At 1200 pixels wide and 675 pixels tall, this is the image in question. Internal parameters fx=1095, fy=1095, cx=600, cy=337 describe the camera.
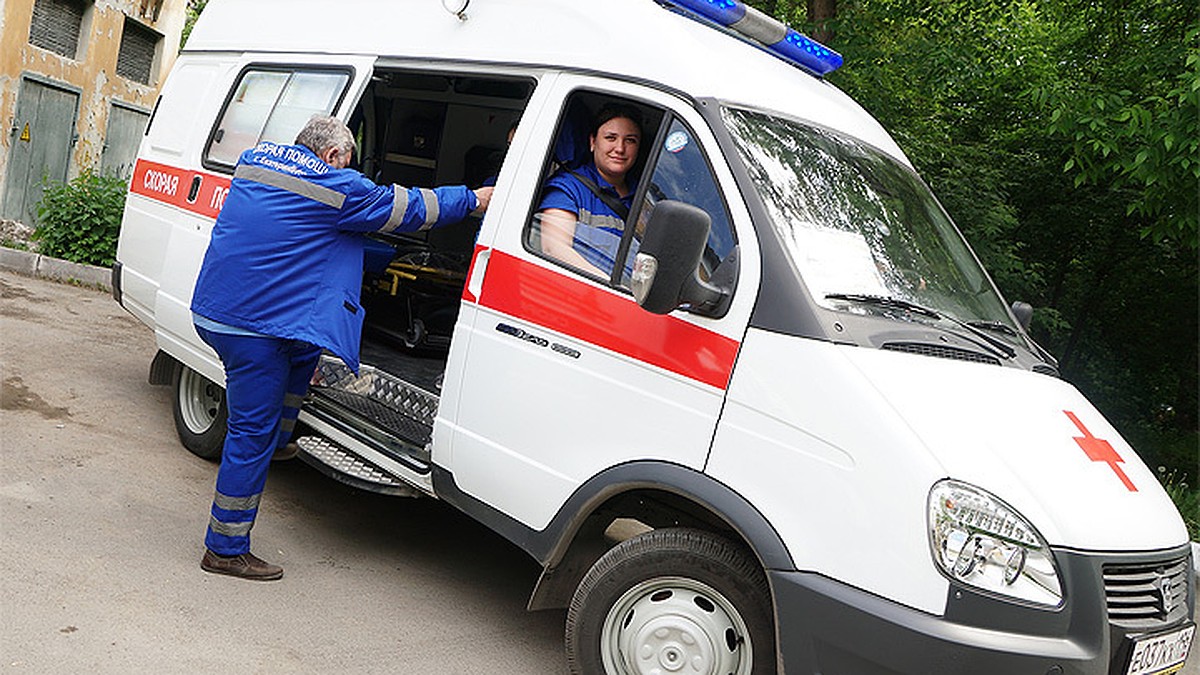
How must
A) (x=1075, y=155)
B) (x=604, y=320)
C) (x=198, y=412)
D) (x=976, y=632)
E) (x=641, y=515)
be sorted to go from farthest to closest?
(x=1075, y=155) → (x=198, y=412) → (x=641, y=515) → (x=604, y=320) → (x=976, y=632)

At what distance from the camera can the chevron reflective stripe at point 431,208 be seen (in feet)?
14.6

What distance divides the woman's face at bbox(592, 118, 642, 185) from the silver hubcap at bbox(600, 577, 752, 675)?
1.66m

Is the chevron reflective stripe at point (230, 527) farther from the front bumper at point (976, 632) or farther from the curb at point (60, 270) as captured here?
the curb at point (60, 270)

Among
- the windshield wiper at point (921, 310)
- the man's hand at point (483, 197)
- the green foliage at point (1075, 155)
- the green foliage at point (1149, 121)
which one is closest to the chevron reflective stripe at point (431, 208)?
the man's hand at point (483, 197)

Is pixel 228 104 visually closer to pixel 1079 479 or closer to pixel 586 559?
pixel 586 559

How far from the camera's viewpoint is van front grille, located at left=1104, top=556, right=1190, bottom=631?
10.3ft

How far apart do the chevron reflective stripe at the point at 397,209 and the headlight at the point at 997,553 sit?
2440 millimetres

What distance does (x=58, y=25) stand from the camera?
1548cm

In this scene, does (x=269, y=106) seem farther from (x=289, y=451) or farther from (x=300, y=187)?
(x=289, y=451)

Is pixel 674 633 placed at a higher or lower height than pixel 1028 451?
lower

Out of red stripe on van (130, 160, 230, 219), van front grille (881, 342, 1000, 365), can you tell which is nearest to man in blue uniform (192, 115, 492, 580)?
red stripe on van (130, 160, 230, 219)

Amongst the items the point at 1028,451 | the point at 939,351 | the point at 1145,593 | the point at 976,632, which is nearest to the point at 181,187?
the point at 939,351

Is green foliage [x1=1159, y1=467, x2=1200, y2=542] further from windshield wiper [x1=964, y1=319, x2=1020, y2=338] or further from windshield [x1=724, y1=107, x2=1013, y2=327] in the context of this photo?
windshield [x1=724, y1=107, x2=1013, y2=327]

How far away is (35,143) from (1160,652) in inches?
624
